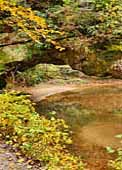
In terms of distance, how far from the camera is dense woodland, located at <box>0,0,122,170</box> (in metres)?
6.74

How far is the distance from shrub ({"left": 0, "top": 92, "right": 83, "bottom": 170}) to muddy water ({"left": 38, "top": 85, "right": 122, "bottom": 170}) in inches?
18.5

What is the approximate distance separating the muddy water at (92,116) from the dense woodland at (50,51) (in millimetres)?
306

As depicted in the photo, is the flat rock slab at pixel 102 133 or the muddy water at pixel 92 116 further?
the flat rock slab at pixel 102 133

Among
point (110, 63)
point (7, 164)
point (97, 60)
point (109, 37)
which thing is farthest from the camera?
point (110, 63)

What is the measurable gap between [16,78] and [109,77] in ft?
12.1

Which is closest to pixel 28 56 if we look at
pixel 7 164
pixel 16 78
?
pixel 16 78

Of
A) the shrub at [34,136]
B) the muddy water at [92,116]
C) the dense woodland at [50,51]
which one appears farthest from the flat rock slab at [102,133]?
the shrub at [34,136]

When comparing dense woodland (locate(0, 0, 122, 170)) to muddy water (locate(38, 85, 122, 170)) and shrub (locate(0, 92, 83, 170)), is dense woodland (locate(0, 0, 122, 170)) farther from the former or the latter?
muddy water (locate(38, 85, 122, 170))

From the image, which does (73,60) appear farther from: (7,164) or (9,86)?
(7,164)

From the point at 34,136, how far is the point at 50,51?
5.56m

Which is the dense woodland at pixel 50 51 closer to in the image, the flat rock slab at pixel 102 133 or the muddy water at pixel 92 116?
the muddy water at pixel 92 116

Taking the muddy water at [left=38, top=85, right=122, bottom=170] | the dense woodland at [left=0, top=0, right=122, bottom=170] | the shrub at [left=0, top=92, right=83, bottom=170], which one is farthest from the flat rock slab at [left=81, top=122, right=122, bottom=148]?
the shrub at [left=0, top=92, right=83, bottom=170]

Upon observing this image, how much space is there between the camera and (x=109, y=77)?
18.3 metres

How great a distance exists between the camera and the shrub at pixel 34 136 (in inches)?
275
